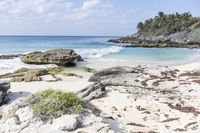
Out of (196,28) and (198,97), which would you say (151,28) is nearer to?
(196,28)

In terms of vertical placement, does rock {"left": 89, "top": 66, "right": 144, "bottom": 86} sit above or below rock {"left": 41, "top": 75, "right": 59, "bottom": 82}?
above

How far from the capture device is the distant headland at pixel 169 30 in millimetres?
98125

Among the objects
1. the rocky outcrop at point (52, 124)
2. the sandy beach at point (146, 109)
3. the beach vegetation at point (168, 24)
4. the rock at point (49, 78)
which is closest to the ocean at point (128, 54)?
the rock at point (49, 78)

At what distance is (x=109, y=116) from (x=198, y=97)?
5.76 metres

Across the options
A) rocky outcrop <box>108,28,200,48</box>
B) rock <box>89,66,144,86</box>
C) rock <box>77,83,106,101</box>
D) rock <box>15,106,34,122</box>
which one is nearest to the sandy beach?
rock <box>77,83,106,101</box>

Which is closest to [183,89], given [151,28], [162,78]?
[162,78]

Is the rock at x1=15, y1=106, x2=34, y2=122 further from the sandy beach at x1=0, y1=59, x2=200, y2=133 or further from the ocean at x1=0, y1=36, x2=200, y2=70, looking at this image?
the ocean at x1=0, y1=36, x2=200, y2=70

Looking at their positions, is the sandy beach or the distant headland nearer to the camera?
the sandy beach

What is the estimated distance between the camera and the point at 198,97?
18.0 meters

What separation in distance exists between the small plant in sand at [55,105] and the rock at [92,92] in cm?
376

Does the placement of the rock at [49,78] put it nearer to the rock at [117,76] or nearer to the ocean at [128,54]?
the rock at [117,76]

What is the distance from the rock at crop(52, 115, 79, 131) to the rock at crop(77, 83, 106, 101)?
17.0 ft

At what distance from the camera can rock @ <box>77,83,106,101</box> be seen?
17139 millimetres

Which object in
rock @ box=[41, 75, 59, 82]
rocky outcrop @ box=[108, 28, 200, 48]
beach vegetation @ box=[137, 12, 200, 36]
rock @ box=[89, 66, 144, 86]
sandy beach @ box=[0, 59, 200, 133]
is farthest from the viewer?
beach vegetation @ box=[137, 12, 200, 36]
